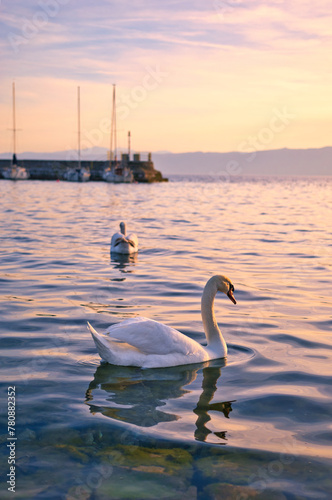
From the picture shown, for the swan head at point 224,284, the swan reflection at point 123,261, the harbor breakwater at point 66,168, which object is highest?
the harbor breakwater at point 66,168

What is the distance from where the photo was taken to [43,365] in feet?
22.7

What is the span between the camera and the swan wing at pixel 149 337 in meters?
6.53

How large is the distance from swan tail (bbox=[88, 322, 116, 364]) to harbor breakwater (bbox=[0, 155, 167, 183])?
287 feet

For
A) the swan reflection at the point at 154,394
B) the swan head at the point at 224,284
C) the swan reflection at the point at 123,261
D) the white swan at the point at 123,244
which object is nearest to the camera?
the swan reflection at the point at 154,394

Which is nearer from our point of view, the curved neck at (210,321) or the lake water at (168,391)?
the lake water at (168,391)

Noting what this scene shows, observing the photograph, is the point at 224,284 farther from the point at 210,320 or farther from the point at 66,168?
the point at 66,168

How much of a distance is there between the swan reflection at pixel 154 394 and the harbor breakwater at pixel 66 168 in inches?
3441

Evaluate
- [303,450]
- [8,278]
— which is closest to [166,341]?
[303,450]

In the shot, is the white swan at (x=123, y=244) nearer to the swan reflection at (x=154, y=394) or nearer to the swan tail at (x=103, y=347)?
the swan reflection at (x=154, y=394)

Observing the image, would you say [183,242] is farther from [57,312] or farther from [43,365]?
[43,365]

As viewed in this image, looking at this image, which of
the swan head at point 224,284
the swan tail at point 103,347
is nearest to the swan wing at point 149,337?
the swan tail at point 103,347

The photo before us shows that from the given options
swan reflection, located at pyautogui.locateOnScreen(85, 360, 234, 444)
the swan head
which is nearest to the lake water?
swan reflection, located at pyautogui.locateOnScreen(85, 360, 234, 444)

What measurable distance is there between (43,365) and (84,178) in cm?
8156

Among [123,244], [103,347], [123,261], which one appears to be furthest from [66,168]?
[103,347]
